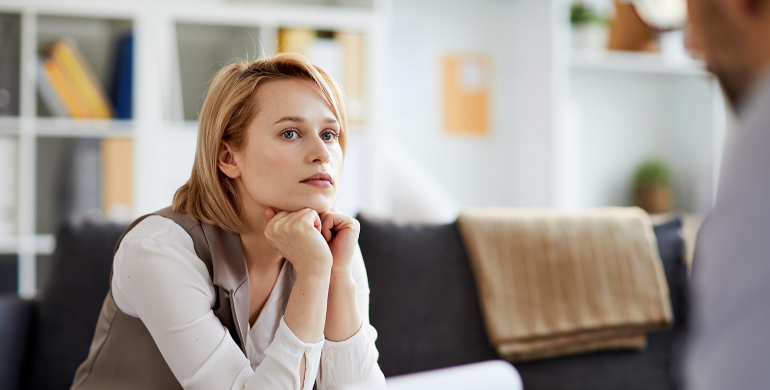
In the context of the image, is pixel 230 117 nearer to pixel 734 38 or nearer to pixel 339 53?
pixel 734 38

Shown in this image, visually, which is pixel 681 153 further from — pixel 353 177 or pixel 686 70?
pixel 353 177

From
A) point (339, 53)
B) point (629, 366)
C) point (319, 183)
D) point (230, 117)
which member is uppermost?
point (339, 53)

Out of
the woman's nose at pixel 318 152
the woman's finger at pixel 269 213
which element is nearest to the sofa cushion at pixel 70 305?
the woman's finger at pixel 269 213

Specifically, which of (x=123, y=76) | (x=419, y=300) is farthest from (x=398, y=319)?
(x=123, y=76)

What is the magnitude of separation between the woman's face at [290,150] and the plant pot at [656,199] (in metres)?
2.71

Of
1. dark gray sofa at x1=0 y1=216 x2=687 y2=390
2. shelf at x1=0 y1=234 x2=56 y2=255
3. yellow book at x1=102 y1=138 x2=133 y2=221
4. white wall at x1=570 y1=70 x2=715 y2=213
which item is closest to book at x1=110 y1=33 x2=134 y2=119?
yellow book at x1=102 y1=138 x2=133 y2=221

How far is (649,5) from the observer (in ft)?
10.6

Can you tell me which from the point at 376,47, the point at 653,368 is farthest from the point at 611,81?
the point at 653,368

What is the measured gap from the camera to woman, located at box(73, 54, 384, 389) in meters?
0.85

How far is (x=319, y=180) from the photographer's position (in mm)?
935

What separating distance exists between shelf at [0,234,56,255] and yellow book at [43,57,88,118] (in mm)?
502

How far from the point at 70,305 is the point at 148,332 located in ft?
1.70

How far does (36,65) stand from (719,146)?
10.8 ft

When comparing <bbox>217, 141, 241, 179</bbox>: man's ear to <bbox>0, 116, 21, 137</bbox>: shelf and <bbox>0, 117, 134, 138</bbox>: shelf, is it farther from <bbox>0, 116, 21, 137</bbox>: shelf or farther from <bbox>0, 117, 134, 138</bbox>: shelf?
<bbox>0, 116, 21, 137</bbox>: shelf
